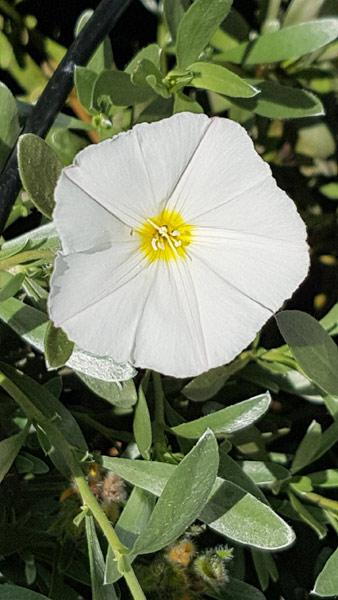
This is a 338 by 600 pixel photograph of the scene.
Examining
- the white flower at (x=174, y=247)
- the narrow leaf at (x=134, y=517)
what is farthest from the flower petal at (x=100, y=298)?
the narrow leaf at (x=134, y=517)

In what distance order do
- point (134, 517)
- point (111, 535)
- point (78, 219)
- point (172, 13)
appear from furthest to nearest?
point (172, 13)
point (134, 517)
point (111, 535)
point (78, 219)

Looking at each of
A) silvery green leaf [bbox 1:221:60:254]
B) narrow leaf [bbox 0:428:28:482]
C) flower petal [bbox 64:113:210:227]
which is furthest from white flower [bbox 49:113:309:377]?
narrow leaf [bbox 0:428:28:482]

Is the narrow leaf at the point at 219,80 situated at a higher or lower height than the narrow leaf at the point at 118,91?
higher

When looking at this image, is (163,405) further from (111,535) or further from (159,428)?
(111,535)

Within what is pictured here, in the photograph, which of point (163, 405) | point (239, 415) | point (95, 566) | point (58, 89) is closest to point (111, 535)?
point (95, 566)

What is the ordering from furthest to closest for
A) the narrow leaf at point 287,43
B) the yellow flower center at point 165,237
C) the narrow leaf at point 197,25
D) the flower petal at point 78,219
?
the narrow leaf at point 287,43 → the narrow leaf at point 197,25 → the yellow flower center at point 165,237 → the flower petal at point 78,219

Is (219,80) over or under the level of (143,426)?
over

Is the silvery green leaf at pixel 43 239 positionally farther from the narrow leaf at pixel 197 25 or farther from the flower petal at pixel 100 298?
the narrow leaf at pixel 197 25

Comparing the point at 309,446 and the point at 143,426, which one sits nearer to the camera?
the point at 143,426
